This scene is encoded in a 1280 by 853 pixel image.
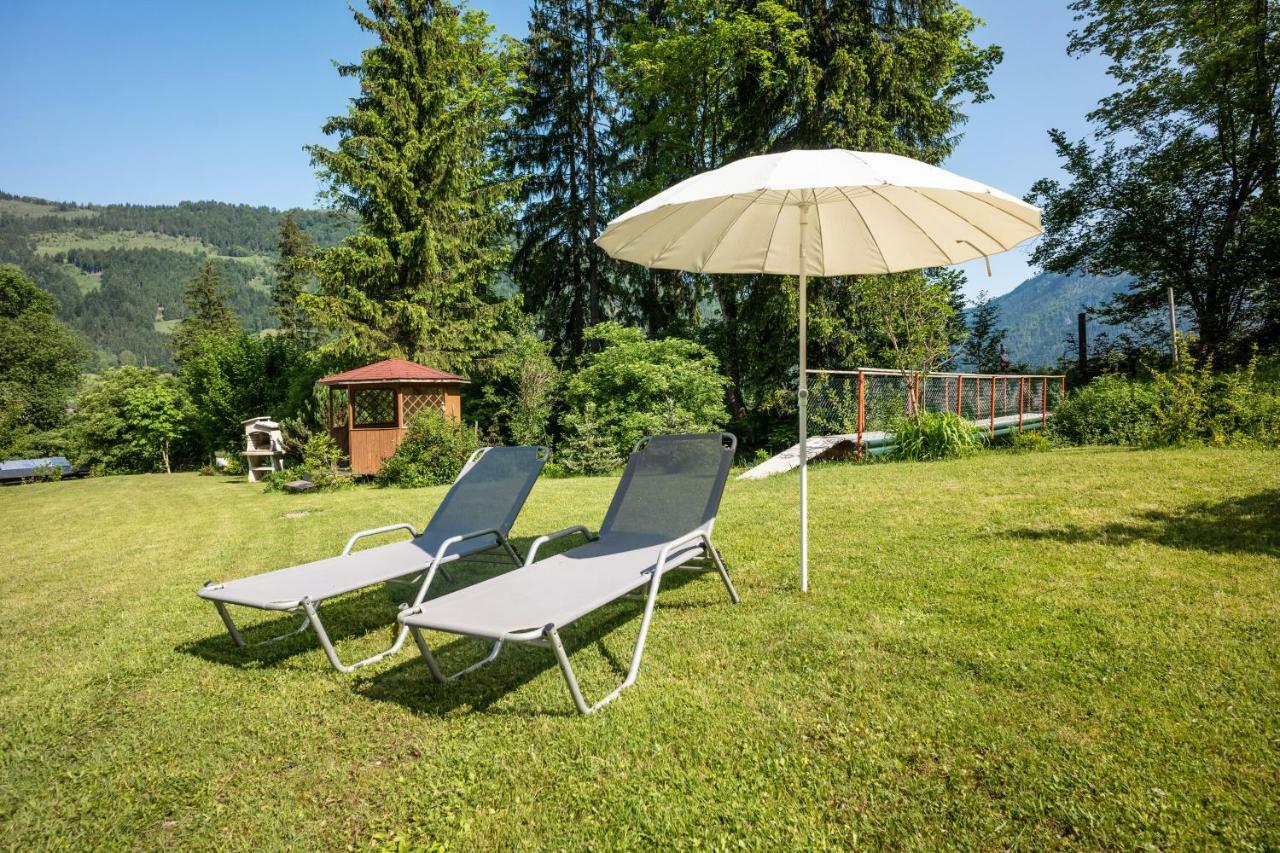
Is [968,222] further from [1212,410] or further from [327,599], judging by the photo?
[1212,410]

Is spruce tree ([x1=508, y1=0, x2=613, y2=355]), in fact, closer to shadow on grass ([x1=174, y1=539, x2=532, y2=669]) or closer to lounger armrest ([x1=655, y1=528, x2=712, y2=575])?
shadow on grass ([x1=174, y1=539, x2=532, y2=669])

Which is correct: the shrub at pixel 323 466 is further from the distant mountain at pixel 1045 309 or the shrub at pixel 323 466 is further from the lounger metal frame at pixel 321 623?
the distant mountain at pixel 1045 309

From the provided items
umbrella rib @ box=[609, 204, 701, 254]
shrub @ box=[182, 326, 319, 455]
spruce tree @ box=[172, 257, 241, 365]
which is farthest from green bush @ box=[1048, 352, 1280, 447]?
spruce tree @ box=[172, 257, 241, 365]

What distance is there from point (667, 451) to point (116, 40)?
25718mm

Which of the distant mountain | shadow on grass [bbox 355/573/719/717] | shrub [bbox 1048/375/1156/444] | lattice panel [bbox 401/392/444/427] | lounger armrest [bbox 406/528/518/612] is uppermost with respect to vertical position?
the distant mountain

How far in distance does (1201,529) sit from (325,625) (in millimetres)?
6126

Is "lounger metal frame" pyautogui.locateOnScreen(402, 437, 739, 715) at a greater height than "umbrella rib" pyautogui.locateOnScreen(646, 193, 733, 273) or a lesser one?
lesser

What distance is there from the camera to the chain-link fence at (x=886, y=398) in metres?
10.9

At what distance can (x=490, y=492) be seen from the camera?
15.4 feet

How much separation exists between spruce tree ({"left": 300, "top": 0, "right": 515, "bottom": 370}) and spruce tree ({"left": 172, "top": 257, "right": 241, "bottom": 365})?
2653cm

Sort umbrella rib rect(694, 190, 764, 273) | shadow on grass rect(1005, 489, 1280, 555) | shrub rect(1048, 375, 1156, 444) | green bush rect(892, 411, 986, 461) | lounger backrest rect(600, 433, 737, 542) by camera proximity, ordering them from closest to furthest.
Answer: umbrella rib rect(694, 190, 764, 273) → lounger backrest rect(600, 433, 737, 542) → shadow on grass rect(1005, 489, 1280, 555) → green bush rect(892, 411, 986, 461) → shrub rect(1048, 375, 1156, 444)

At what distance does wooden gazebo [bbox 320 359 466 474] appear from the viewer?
13.3 m

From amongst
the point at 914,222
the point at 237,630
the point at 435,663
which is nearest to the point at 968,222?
the point at 914,222

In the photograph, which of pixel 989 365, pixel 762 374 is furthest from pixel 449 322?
pixel 989 365
